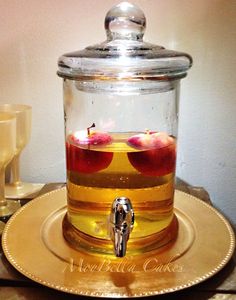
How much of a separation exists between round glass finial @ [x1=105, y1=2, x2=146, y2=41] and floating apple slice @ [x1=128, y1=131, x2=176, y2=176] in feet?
0.46

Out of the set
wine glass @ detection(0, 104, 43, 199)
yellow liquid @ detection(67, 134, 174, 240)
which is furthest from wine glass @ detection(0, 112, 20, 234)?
yellow liquid @ detection(67, 134, 174, 240)

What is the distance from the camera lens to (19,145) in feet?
2.40

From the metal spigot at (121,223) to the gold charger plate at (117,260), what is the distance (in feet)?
0.12

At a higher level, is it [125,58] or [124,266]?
[125,58]

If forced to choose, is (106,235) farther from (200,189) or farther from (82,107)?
(200,189)

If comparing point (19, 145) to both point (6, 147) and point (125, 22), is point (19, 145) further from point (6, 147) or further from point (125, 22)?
point (125, 22)

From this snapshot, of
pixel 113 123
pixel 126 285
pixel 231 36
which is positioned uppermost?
pixel 231 36

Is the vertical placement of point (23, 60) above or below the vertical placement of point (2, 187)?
above

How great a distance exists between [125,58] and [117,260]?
254mm

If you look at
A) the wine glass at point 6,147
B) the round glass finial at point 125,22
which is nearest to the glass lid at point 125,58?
the round glass finial at point 125,22

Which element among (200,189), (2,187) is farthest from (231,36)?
(2,187)

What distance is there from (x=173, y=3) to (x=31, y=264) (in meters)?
0.51

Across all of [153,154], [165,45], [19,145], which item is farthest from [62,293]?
[165,45]

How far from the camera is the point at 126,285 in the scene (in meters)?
0.46
